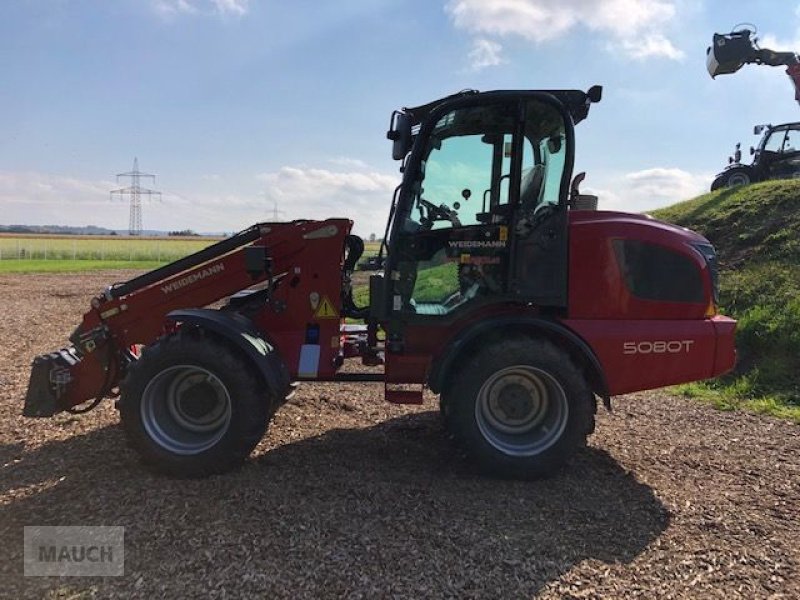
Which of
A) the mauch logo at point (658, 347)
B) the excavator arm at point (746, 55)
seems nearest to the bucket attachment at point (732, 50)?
the excavator arm at point (746, 55)

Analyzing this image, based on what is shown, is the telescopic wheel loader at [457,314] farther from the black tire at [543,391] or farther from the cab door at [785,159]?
the cab door at [785,159]

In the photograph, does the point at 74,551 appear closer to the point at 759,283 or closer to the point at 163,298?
the point at 163,298

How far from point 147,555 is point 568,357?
3095 millimetres

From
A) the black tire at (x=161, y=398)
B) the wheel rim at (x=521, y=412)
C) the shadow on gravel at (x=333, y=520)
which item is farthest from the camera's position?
the wheel rim at (x=521, y=412)

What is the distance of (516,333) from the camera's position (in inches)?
189

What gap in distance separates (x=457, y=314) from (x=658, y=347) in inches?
60.9

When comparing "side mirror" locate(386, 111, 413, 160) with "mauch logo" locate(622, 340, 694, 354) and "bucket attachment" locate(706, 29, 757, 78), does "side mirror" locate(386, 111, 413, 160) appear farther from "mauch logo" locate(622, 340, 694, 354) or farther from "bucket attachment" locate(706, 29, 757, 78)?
"bucket attachment" locate(706, 29, 757, 78)

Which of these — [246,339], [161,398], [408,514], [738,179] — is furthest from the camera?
[738,179]

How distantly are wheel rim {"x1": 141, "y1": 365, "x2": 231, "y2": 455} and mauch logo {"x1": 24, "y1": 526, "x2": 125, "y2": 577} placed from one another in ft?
3.07

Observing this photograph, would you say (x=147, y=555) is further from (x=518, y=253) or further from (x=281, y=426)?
(x=518, y=253)

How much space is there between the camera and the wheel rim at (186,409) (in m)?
4.69

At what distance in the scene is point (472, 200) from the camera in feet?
16.5

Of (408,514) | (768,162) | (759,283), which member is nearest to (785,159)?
(768,162)

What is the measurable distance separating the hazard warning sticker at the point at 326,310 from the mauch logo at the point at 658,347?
228 centimetres
